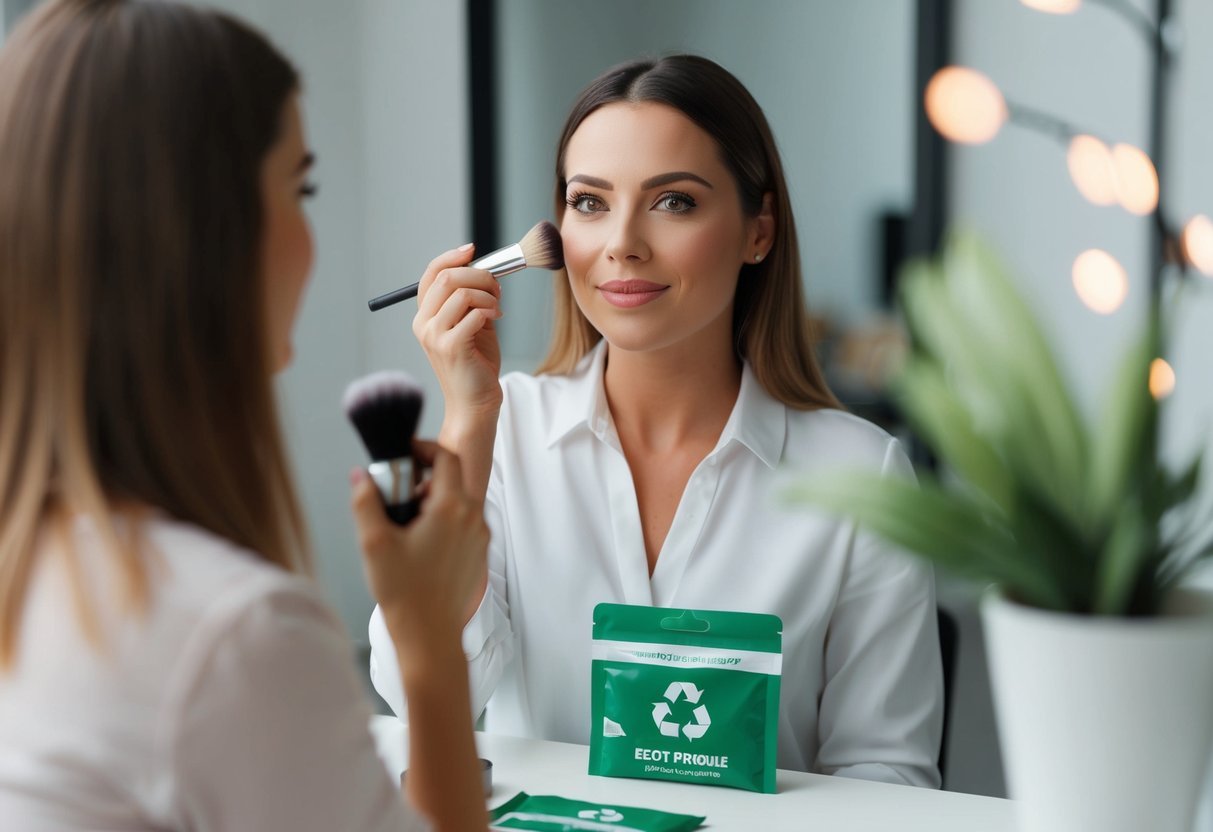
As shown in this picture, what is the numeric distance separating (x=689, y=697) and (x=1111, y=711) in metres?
0.50

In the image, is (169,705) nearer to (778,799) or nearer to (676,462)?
(778,799)

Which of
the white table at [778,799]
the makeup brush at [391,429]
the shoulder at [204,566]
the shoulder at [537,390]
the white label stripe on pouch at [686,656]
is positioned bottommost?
the white table at [778,799]

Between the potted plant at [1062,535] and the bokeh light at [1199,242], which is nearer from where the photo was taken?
the potted plant at [1062,535]

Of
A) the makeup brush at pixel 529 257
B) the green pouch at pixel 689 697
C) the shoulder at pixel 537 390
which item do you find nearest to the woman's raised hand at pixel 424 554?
the green pouch at pixel 689 697

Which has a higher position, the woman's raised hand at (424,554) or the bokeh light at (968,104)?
the bokeh light at (968,104)

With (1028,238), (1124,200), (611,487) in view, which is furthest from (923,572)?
(1028,238)

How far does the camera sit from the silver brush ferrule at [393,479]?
71 centimetres

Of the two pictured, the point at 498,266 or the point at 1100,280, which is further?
the point at 1100,280

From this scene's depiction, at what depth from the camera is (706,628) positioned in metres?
1.06

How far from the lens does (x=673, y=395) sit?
1.45 m

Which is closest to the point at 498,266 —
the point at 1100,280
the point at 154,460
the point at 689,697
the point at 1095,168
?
the point at 689,697

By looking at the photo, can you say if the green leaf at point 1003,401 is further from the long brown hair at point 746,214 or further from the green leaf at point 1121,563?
the long brown hair at point 746,214

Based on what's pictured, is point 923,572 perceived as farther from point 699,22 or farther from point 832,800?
point 699,22

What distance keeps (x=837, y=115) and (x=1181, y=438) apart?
188 cm
